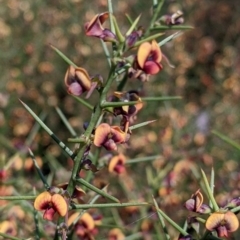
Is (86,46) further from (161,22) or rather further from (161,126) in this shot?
(161,22)

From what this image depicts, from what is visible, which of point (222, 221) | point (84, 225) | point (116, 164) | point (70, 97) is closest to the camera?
point (222, 221)

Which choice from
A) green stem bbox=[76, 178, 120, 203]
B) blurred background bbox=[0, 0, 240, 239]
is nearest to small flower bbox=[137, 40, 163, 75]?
green stem bbox=[76, 178, 120, 203]

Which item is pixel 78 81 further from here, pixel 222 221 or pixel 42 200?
pixel 222 221

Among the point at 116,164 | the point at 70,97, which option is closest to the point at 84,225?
the point at 116,164

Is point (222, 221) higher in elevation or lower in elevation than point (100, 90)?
lower

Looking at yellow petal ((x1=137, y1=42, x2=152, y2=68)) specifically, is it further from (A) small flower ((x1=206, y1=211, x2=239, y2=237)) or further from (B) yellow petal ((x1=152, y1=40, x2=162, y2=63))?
(A) small flower ((x1=206, y1=211, x2=239, y2=237))

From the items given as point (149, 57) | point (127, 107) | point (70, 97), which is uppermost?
point (149, 57)

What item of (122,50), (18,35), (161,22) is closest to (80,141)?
(122,50)

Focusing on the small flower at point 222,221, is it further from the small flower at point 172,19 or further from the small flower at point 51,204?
the small flower at point 172,19
